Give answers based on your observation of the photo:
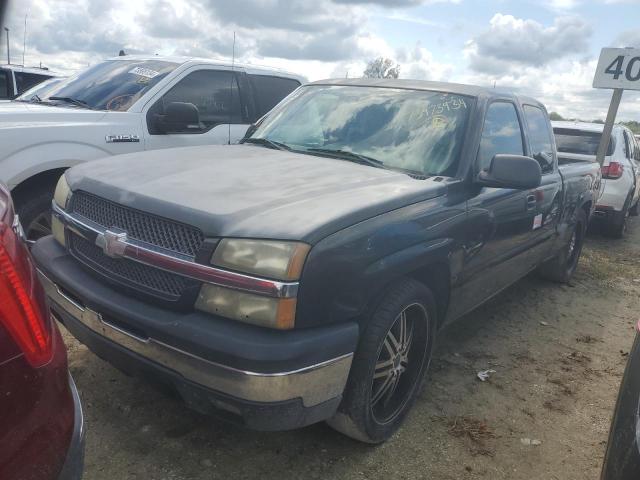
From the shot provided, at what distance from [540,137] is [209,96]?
9.90 feet

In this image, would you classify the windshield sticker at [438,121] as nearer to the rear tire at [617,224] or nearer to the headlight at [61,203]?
the headlight at [61,203]

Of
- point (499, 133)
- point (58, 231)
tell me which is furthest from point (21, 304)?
point (499, 133)

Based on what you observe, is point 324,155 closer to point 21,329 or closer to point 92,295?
point 92,295

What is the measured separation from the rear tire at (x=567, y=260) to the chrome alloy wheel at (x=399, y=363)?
10.00 ft

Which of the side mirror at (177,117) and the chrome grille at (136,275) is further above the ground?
the side mirror at (177,117)

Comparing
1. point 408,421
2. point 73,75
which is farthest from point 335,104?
point 73,75

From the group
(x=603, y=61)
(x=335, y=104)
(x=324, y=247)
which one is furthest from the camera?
(x=603, y=61)

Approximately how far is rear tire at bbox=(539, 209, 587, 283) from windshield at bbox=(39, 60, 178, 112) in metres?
4.13

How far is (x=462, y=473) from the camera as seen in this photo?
264 centimetres

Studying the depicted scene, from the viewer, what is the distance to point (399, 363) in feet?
9.34

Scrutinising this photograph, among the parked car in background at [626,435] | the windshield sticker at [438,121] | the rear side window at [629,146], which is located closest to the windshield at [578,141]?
the rear side window at [629,146]

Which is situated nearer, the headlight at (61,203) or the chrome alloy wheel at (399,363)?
the chrome alloy wheel at (399,363)

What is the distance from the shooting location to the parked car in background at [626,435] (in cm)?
170

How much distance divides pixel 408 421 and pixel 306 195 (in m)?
1.41
